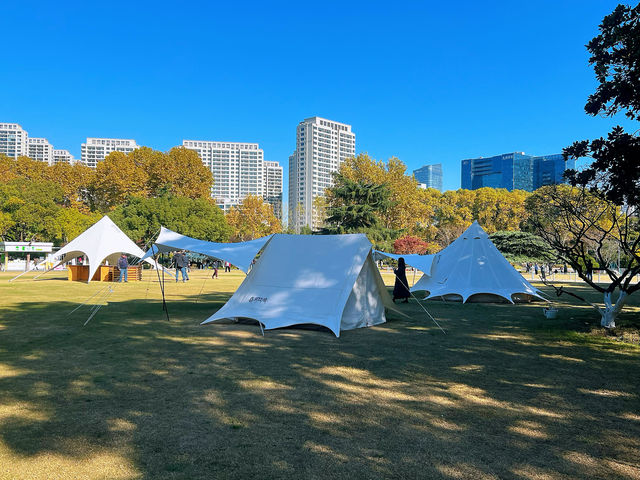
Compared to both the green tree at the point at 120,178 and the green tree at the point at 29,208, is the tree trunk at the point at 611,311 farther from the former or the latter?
the green tree at the point at 120,178

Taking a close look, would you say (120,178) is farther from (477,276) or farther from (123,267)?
(477,276)

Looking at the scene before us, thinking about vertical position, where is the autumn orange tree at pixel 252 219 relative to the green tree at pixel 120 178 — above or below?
below

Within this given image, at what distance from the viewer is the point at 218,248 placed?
11.2 m

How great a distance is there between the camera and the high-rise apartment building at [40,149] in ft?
535

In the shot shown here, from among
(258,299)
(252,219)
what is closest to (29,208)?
(252,219)

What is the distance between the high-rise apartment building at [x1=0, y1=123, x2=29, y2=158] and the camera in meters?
162

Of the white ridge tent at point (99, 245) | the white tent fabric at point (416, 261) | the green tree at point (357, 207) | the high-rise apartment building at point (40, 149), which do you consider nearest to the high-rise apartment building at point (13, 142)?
the high-rise apartment building at point (40, 149)

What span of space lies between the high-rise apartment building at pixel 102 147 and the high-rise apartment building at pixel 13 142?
19317 millimetres

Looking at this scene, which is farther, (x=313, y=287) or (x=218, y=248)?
(x=218, y=248)

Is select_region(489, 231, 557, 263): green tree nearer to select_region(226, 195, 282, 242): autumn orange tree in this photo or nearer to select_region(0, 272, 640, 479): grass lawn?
select_region(0, 272, 640, 479): grass lawn

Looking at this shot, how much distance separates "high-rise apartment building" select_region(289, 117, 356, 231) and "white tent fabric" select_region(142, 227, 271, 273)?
132656mm

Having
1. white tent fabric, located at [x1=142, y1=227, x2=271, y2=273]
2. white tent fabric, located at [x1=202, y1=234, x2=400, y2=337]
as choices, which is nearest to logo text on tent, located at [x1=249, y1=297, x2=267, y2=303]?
white tent fabric, located at [x1=202, y1=234, x2=400, y2=337]

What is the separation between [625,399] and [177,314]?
10.2 metres

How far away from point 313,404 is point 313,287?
5.30 m
